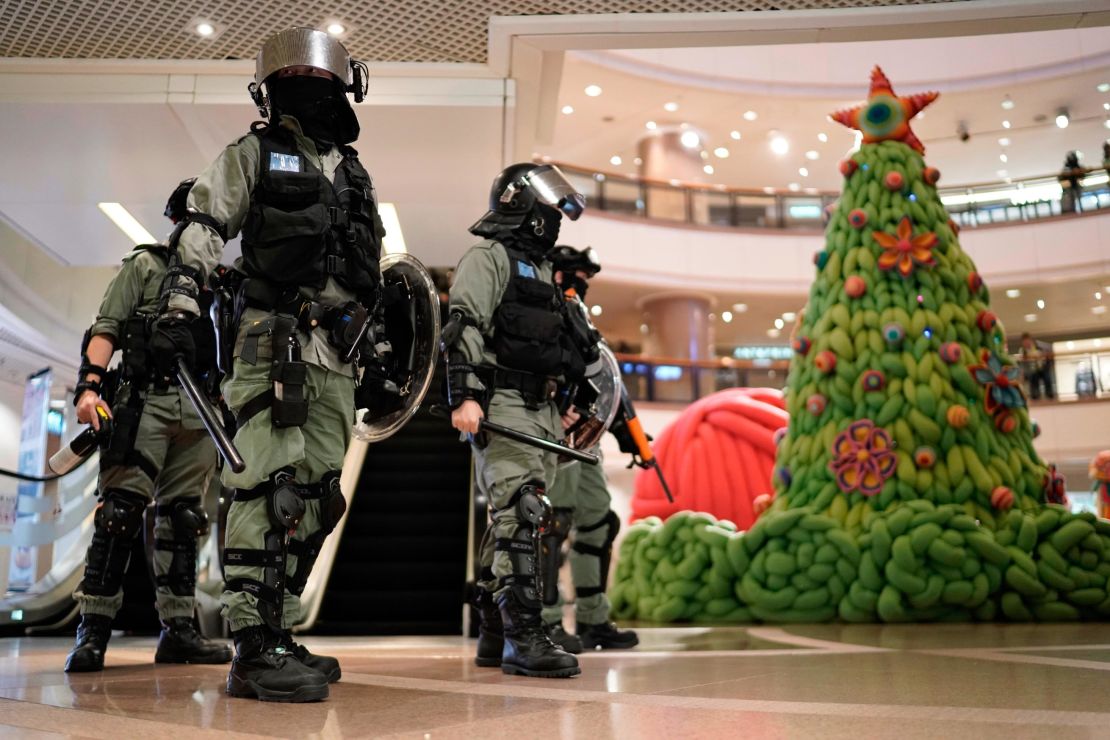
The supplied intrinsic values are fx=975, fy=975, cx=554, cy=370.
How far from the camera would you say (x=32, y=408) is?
566 centimetres

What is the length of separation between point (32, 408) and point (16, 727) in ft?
13.2

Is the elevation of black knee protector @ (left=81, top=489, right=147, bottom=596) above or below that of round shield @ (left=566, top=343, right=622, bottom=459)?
below

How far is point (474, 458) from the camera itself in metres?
3.92

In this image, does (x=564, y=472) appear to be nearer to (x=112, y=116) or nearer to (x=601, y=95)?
(x=112, y=116)

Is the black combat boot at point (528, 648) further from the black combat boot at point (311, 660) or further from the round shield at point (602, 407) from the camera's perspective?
the round shield at point (602, 407)

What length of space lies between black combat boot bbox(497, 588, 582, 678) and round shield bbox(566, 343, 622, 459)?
44.4 inches

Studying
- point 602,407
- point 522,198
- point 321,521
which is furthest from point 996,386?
point 321,521

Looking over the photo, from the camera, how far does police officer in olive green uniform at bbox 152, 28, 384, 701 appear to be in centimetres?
272

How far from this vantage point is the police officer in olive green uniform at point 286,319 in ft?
8.93

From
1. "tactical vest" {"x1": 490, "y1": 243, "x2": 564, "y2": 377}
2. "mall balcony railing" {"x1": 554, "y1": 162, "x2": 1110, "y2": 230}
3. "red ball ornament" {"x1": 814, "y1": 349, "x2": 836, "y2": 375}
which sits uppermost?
"mall balcony railing" {"x1": 554, "y1": 162, "x2": 1110, "y2": 230}

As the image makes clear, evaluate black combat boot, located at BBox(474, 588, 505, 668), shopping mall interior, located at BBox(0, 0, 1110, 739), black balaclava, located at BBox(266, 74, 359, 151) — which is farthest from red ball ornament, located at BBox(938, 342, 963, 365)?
black balaclava, located at BBox(266, 74, 359, 151)

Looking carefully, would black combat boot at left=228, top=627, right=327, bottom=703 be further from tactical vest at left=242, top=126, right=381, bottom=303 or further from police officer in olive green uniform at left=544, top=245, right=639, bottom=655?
police officer in olive green uniform at left=544, top=245, right=639, bottom=655

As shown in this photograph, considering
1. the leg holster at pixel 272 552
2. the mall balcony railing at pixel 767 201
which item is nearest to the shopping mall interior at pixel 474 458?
the leg holster at pixel 272 552

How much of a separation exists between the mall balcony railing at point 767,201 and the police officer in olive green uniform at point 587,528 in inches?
416
